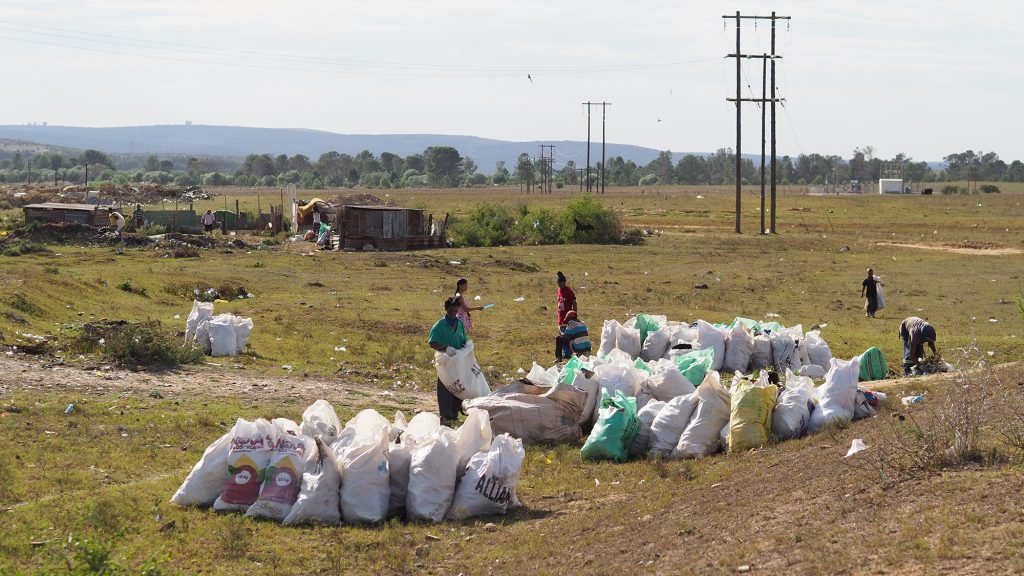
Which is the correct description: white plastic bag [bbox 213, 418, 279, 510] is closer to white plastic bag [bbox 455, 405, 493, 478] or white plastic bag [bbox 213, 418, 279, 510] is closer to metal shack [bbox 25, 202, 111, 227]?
white plastic bag [bbox 455, 405, 493, 478]

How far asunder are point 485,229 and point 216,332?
23.6 m

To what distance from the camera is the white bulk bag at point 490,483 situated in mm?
7840

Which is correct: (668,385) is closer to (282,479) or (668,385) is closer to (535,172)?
(282,479)

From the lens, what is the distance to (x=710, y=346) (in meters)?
13.7

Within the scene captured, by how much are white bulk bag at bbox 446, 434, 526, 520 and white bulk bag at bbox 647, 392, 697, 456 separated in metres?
1.99

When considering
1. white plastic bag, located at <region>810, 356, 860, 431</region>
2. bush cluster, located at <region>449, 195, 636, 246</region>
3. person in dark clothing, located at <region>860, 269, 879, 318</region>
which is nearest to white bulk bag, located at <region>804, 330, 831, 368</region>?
white plastic bag, located at <region>810, 356, 860, 431</region>

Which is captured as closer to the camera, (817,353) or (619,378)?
(619,378)

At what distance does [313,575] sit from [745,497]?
110 inches

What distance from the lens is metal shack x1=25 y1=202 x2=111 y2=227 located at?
35.5 meters

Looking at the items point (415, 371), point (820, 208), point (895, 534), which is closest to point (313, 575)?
point (895, 534)

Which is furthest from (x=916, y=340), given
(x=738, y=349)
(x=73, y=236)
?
(x=73, y=236)

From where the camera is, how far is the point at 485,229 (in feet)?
124

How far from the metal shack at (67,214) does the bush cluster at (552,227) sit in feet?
36.8

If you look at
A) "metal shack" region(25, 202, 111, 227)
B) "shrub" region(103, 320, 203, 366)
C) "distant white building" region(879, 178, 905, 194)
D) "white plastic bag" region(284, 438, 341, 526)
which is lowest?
"white plastic bag" region(284, 438, 341, 526)
